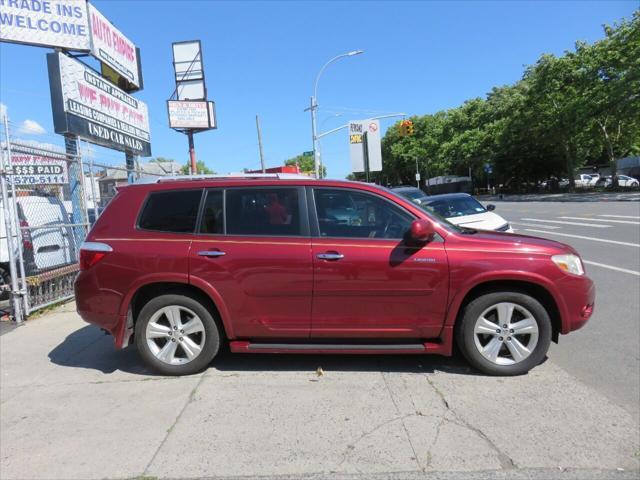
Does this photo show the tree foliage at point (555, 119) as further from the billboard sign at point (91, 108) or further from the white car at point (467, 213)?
the billboard sign at point (91, 108)

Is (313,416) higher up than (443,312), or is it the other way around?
(443,312)

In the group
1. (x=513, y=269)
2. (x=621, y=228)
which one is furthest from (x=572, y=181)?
(x=513, y=269)

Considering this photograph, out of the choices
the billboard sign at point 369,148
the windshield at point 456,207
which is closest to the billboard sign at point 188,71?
the billboard sign at point 369,148

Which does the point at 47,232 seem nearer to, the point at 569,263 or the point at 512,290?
the point at 512,290

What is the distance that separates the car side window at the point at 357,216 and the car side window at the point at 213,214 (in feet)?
2.89

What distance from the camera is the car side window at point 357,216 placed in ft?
14.4

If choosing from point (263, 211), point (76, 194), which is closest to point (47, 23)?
point (76, 194)

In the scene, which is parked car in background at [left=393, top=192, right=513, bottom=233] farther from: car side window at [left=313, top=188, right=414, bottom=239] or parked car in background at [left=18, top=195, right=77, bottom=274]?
parked car in background at [left=18, top=195, right=77, bottom=274]

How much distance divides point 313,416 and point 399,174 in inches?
3565

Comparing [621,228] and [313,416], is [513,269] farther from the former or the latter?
[621,228]

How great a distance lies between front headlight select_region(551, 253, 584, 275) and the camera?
4.30 metres

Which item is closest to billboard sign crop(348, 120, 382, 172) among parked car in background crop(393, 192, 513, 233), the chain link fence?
parked car in background crop(393, 192, 513, 233)

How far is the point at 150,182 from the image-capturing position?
4770 millimetres

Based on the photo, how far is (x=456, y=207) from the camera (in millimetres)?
11391
